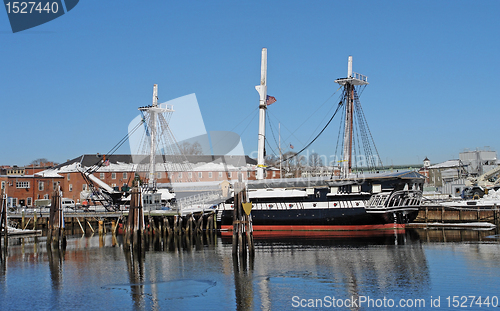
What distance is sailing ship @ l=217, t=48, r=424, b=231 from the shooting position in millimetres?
46219

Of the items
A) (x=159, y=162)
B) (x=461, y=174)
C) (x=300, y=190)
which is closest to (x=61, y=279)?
(x=300, y=190)

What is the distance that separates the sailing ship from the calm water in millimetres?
8438

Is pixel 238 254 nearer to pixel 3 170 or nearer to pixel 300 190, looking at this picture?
pixel 300 190

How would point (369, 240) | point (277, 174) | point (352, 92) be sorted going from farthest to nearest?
point (277, 174)
point (352, 92)
point (369, 240)

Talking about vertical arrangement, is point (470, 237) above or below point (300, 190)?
below

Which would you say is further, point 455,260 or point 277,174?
point 277,174

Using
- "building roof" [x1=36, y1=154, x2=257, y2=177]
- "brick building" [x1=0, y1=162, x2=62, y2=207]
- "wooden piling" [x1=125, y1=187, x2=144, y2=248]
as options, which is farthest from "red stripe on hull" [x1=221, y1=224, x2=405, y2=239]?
"brick building" [x1=0, y1=162, x2=62, y2=207]

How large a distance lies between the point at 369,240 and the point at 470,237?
8203 millimetres

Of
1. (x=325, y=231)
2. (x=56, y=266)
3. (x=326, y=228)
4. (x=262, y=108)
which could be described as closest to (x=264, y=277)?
(x=56, y=266)

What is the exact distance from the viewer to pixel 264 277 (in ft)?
78.7

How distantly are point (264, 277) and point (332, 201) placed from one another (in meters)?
25.0

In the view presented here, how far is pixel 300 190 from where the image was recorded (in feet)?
161

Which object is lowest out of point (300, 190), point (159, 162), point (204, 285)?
point (204, 285)

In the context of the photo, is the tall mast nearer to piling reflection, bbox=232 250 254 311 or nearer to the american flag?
the american flag
